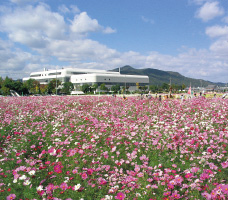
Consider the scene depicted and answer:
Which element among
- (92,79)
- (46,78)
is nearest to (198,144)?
(92,79)

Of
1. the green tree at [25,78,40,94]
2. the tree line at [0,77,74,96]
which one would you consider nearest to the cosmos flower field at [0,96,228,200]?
the tree line at [0,77,74,96]

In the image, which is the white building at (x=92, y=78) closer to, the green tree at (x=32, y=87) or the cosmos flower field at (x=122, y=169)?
the green tree at (x=32, y=87)

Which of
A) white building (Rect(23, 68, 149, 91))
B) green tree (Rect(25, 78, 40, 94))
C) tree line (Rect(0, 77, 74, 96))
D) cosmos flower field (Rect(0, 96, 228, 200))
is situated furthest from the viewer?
white building (Rect(23, 68, 149, 91))

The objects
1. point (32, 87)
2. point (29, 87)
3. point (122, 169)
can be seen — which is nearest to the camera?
point (122, 169)

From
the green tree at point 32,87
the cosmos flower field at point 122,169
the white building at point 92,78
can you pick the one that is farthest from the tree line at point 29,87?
the cosmos flower field at point 122,169

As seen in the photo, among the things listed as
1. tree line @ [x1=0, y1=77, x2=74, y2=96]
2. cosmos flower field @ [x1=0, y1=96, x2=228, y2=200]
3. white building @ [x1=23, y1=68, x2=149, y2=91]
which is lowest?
cosmos flower field @ [x1=0, y1=96, x2=228, y2=200]

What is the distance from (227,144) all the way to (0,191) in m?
4.75

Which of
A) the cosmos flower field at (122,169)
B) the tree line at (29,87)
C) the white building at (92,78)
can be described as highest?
the white building at (92,78)

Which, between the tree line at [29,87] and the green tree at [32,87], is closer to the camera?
the tree line at [29,87]

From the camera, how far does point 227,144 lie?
4.81 meters

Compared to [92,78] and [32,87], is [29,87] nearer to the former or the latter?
[32,87]

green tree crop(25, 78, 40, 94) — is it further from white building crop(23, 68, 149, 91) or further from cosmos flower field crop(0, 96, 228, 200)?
cosmos flower field crop(0, 96, 228, 200)

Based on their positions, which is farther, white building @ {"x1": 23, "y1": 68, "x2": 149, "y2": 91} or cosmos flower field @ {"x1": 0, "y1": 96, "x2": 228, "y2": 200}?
white building @ {"x1": 23, "y1": 68, "x2": 149, "y2": 91}

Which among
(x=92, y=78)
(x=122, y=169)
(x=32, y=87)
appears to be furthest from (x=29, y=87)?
(x=122, y=169)
